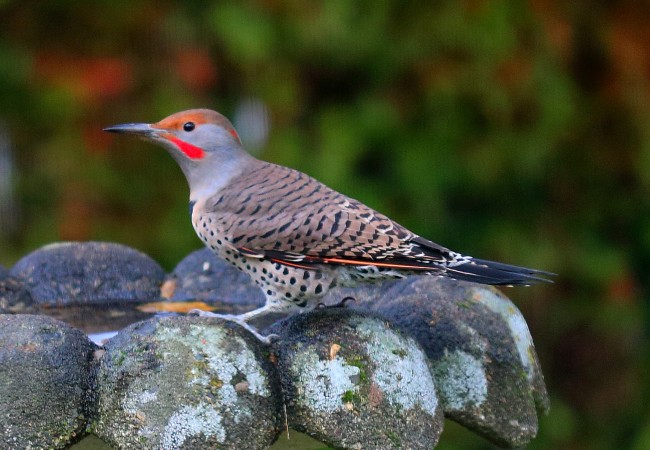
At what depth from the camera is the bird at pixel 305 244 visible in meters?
2.98

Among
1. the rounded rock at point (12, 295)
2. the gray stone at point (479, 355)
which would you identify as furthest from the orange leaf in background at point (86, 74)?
the gray stone at point (479, 355)

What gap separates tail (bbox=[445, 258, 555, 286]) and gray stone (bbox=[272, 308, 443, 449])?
0.25m

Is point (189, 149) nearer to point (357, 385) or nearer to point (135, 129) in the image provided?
point (135, 129)

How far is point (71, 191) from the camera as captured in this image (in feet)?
19.2

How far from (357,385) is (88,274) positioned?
1577mm

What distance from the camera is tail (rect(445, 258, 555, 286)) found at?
2.92m

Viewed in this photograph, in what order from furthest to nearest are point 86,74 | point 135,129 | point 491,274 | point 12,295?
point 86,74 < point 12,295 < point 135,129 < point 491,274

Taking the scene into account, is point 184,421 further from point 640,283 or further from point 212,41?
point 640,283

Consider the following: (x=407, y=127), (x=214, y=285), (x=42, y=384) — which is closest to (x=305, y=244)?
(x=42, y=384)

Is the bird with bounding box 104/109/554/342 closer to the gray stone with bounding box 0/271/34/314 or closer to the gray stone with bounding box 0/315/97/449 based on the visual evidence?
the gray stone with bounding box 0/315/97/449

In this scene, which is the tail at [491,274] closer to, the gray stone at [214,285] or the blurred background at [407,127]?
the gray stone at [214,285]

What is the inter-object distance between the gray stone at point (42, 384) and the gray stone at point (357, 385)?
0.52 meters

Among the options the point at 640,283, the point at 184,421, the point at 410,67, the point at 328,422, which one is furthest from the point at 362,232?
the point at 640,283

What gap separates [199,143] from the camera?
11.5 feet
